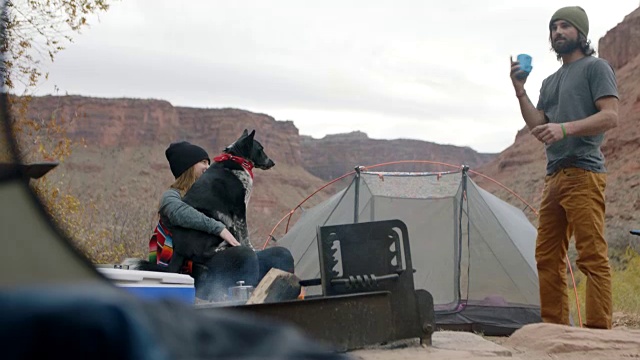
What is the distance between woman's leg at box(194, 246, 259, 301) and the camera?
430 centimetres

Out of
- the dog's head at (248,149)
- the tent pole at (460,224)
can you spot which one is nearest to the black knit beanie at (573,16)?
the dog's head at (248,149)

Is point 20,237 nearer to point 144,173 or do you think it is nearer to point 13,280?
point 13,280

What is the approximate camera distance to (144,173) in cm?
4938

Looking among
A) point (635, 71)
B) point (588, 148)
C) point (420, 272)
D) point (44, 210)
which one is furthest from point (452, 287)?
point (635, 71)

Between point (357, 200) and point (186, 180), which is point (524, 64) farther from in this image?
point (357, 200)

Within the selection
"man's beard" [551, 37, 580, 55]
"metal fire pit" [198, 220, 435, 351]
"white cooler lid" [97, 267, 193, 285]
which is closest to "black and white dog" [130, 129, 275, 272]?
"metal fire pit" [198, 220, 435, 351]

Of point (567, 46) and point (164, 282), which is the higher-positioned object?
point (567, 46)

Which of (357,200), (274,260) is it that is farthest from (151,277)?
(357,200)

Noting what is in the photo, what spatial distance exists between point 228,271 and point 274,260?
470 millimetres

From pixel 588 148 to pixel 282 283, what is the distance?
178 cm

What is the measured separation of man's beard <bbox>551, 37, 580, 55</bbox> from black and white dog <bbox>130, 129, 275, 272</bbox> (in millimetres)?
1841

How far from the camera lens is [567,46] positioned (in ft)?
14.6

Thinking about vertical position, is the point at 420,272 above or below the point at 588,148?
below

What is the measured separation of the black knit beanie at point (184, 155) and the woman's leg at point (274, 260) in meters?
0.66
